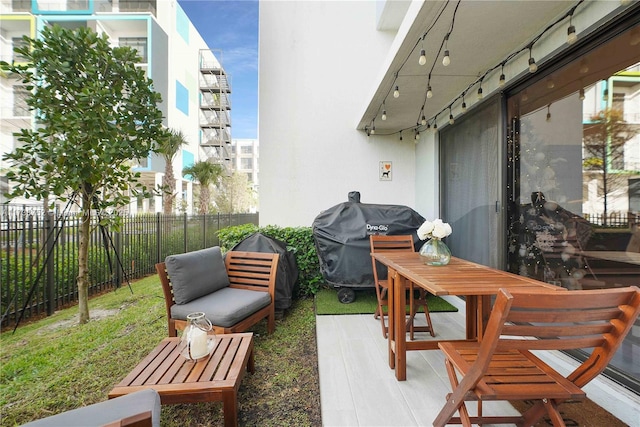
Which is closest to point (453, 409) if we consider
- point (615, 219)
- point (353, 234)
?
point (615, 219)

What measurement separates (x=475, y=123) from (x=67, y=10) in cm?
1999

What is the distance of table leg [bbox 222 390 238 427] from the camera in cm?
161

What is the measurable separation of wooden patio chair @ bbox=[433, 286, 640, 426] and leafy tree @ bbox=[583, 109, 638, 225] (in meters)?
1.31

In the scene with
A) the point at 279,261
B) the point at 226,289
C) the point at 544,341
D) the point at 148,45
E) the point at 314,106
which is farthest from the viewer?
the point at 148,45

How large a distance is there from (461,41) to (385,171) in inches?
131

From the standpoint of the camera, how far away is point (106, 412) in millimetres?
1082

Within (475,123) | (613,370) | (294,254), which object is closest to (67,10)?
(294,254)

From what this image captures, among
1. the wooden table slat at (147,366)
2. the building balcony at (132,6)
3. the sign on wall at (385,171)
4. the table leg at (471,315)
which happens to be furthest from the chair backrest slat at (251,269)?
the building balcony at (132,6)

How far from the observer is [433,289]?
5.21 feet

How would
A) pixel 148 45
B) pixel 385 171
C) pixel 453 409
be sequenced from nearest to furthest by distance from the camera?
pixel 453 409 → pixel 385 171 → pixel 148 45

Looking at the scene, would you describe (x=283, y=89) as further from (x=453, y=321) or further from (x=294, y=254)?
(x=453, y=321)

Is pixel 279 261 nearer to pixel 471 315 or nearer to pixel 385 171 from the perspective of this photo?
pixel 471 315

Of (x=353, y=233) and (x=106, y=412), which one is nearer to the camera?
(x=106, y=412)

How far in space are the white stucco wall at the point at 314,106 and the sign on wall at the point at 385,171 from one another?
14 centimetres
